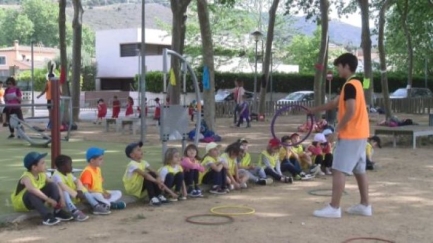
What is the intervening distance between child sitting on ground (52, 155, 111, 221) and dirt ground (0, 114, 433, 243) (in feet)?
0.46

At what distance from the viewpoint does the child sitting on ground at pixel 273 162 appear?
400 inches

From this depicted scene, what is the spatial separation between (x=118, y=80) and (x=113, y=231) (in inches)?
1951

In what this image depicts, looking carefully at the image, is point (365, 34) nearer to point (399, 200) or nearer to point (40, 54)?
point (399, 200)

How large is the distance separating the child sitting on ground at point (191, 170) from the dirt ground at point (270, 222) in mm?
221

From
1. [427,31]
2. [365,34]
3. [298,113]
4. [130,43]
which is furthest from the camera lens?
[130,43]

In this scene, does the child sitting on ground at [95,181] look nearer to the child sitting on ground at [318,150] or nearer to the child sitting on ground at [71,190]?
the child sitting on ground at [71,190]

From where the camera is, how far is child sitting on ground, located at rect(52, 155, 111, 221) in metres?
7.06

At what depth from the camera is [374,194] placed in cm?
919

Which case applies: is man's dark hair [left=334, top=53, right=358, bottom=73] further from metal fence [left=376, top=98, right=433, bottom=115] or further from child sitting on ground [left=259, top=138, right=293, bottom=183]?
metal fence [left=376, top=98, right=433, bottom=115]

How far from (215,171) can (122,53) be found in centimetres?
4568

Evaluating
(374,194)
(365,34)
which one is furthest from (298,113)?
(374,194)

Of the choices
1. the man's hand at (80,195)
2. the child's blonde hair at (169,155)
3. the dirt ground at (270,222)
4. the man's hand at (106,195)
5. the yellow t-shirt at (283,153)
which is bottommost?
the dirt ground at (270,222)

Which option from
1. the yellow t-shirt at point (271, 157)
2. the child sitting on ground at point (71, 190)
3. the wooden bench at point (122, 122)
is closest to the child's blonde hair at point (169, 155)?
the child sitting on ground at point (71, 190)

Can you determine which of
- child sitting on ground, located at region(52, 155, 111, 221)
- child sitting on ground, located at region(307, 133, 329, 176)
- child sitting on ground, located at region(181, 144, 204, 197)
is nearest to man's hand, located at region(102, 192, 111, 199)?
child sitting on ground, located at region(52, 155, 111, 221)
